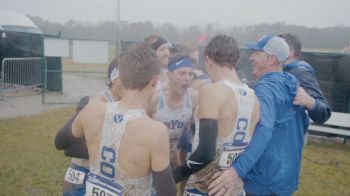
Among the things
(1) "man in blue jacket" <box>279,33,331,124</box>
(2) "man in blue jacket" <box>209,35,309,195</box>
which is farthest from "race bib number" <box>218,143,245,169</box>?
(1) "man in blue jacket" <box>279,33,331,124</box>

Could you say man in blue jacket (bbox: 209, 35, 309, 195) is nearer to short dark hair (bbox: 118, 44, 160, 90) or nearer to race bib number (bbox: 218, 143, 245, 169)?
race bib number (bbox: 218, 143, 245, 169)

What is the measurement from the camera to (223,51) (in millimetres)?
2344

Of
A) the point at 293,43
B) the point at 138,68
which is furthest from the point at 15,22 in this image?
the point at 138,68

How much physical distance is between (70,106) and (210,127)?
9686 mm

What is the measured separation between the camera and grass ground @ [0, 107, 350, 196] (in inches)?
202

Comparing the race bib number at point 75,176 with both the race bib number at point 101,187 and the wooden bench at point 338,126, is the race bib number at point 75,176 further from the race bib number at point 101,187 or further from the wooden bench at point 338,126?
the wooden bench at point 338,126

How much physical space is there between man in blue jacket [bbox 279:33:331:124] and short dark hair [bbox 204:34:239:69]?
0.68 m

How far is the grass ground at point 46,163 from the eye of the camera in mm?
5129

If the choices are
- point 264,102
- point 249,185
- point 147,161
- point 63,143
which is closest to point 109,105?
point 147,161

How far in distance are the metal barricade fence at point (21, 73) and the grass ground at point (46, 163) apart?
441 centimetres

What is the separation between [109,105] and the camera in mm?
1993

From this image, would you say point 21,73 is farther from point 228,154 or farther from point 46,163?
point 228,154

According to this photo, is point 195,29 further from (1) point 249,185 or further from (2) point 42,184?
(1) point 249,185

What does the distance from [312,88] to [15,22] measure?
49.5 feet
